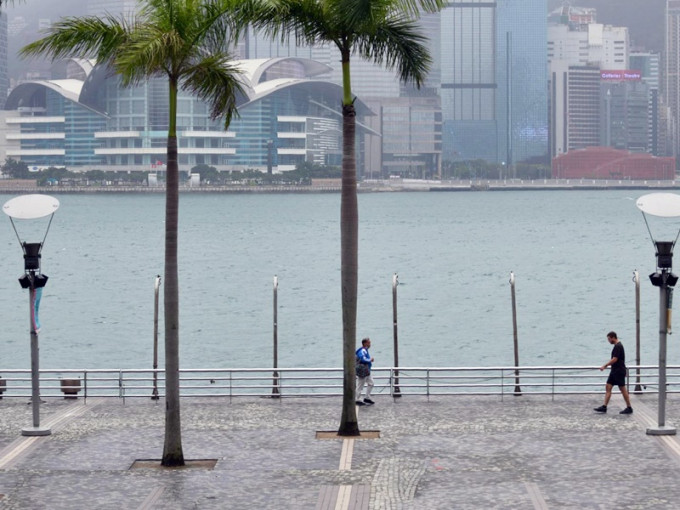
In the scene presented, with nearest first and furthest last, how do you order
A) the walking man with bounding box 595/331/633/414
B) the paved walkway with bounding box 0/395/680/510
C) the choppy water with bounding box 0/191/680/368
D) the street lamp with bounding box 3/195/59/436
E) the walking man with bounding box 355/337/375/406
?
the paved walkway with bounding box 0/395/680/510 < the street lamp with bounding box 3/195/59/436 < the walking man with bounding box 595/331/633/414 < the walking man with bounding box 355/337/375/406 < the choppy water with bounding box 0/191/680/368

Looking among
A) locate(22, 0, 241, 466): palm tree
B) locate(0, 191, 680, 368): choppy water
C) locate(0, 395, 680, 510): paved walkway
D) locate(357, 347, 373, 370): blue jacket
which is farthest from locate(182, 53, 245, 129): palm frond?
locate(0, 191, 680, 368): choppy water

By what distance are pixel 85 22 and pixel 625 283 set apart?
84.5m

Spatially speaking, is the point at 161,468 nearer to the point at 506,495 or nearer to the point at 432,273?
the point at 506,495

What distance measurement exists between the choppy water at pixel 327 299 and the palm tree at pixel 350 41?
35.0 meters

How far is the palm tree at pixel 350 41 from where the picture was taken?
24375mm

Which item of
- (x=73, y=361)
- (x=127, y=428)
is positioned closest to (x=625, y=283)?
(x=73, y=361)

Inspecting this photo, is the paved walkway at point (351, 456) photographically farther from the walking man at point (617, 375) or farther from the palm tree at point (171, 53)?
the palm tree at point (171, 53)

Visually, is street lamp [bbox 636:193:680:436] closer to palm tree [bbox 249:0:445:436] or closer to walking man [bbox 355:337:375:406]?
palm tree [bbox 249:0:445:436]

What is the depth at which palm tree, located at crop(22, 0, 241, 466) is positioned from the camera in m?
22.2

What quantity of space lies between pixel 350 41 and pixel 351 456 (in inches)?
310

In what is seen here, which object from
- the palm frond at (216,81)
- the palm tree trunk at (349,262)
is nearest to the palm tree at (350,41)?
the palm tree trunk at (349,262)

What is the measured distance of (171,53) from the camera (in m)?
22.5

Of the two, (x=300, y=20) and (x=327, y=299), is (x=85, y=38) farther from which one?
(x=327, y=299)

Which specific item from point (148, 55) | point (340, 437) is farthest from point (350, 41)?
point (340, 437)
